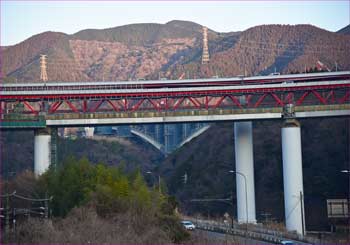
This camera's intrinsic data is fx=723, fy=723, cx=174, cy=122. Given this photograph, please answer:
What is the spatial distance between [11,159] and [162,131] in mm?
40310

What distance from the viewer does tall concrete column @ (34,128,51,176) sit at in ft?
210

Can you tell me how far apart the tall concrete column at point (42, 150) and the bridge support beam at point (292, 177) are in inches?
830

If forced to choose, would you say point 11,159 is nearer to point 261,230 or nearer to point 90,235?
point 261,230

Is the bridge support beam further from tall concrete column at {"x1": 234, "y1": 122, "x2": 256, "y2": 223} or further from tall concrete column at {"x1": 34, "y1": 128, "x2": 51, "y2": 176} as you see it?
tall concrete column at {"x1": 34, "y1": 128, "x2": 51, "y2": 176}

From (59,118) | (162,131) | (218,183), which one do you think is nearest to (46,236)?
(59,118)

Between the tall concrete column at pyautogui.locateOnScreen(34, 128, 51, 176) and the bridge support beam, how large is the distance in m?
21.1

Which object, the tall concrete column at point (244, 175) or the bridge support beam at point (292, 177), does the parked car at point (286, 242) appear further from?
the tall concrete column at point (244, 175)

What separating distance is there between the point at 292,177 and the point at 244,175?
585 cm

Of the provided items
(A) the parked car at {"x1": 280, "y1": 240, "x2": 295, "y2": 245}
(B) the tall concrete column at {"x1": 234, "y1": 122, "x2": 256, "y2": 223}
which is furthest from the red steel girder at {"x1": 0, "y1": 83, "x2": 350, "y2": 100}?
(A) the parked car at {"x1": 280, "y1": 240, "x2": 295, "y2": 245}

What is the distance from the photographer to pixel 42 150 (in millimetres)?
64375

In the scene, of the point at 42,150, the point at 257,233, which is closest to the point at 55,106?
the point at 42,150

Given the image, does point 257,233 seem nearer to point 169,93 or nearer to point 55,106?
point 169,93

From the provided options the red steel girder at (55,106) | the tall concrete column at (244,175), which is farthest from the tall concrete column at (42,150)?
the tall concrete column at (244,175)

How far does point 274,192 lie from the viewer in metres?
81.9
